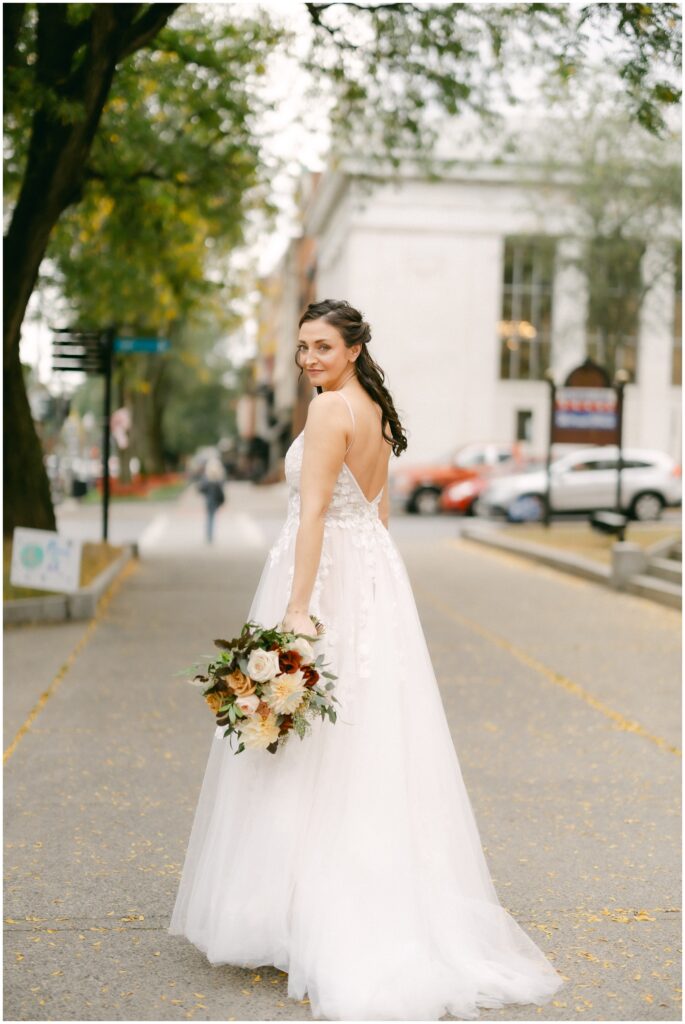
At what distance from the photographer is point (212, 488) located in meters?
→ 24.3

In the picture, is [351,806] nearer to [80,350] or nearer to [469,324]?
[80,350]

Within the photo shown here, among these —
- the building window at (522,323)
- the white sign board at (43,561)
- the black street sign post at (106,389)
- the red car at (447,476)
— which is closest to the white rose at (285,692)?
the white sign board at (43,561)

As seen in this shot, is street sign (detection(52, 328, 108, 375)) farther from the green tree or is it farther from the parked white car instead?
the parked white car

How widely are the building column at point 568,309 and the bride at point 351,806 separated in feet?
117

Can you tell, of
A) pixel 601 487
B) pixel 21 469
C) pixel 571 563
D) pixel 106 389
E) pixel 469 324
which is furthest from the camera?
pixel 469 324

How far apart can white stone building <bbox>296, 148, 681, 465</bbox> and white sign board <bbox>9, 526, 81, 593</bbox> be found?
3403cm

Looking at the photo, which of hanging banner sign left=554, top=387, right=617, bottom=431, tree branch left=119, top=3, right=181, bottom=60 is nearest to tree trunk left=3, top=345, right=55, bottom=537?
tree branch left=119, top=3, right=181, bottom=60

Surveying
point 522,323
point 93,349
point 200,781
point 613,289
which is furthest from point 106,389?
point 522,323

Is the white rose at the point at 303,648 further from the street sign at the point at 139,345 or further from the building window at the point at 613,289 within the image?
the building window at the point at 613,289

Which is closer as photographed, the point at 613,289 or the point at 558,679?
the point at 558,679

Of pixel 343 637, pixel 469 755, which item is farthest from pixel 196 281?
pixel 343 637

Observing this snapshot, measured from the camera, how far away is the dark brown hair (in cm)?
430

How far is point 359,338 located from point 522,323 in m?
44.3

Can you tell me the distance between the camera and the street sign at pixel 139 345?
19453 millimetres
